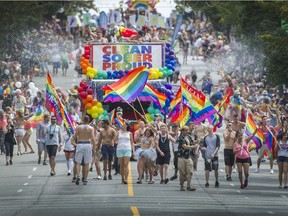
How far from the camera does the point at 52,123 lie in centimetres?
3709

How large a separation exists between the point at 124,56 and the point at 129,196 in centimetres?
1205

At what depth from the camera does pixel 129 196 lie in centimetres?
3072

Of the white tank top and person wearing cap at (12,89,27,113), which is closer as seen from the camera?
the white tank top

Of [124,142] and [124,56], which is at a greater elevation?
[124,56]

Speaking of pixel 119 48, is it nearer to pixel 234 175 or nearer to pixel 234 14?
pixel 234 175

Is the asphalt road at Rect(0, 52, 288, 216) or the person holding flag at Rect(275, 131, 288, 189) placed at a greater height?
the person holding flag at Rect(275, 131, 288, 189)

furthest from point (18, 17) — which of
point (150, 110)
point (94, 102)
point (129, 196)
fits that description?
point (129, 196)

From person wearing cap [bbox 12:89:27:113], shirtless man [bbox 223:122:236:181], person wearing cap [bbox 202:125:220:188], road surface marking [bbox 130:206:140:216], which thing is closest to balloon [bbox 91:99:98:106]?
shirtless man [bbox 223:122:236:181]

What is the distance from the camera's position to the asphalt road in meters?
27.8

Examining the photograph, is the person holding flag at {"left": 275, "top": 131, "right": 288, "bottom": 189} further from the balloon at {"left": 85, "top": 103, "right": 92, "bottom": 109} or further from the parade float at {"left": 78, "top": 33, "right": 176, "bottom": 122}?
the balloon at {"left": 85, "top": 103, "right": 92, "bottom": 109}

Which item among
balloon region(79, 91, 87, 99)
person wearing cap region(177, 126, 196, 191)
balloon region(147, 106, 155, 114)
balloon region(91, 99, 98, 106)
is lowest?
person wearing cap region(177, 126, 196, 191)

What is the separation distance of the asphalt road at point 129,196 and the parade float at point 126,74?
10.0 ft

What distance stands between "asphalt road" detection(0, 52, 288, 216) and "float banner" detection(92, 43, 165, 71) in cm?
466

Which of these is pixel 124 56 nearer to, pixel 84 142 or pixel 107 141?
pixel 107 141
